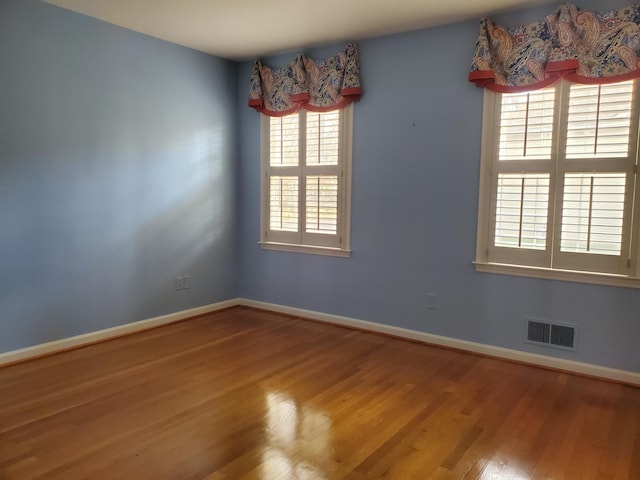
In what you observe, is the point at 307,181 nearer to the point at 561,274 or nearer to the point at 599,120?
the point at 561,274

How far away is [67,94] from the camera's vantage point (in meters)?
3.65

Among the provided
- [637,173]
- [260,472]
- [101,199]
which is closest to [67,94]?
[101,199]

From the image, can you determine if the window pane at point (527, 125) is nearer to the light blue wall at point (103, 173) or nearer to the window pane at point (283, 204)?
the window pane at point (283, 204)

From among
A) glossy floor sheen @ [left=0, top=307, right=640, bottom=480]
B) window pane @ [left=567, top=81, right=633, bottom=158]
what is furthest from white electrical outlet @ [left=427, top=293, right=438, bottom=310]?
window pane @ [left=567, top=81, right=633, bottom=158]

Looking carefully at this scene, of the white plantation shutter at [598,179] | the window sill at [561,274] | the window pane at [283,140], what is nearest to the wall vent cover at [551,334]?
the window sill at [561,274]

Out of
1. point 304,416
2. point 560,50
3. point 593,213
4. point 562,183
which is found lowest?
point 304,416

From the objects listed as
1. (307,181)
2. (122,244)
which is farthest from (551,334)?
(122,244)

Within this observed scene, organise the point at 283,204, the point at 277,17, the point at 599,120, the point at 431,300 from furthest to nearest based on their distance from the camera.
A: the point at 283,204 → the point at 431,300 → the point at 277,17 → the point at 599,120

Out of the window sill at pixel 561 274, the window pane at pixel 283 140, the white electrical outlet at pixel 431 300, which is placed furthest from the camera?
the window pane at pixel 283 140

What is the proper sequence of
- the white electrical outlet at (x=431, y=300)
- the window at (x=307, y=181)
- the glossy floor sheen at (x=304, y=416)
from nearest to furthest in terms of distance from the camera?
the glossy floor sheen at (x=304, y=416) → the white electrical outlet at (x=431, y=300) → the window at (x=307, y=181)

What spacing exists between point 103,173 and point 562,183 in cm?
363

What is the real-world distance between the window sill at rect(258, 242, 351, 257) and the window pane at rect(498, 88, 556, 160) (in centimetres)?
169

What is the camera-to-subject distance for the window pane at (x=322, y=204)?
4.52m

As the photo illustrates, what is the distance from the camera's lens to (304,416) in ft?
8.83
